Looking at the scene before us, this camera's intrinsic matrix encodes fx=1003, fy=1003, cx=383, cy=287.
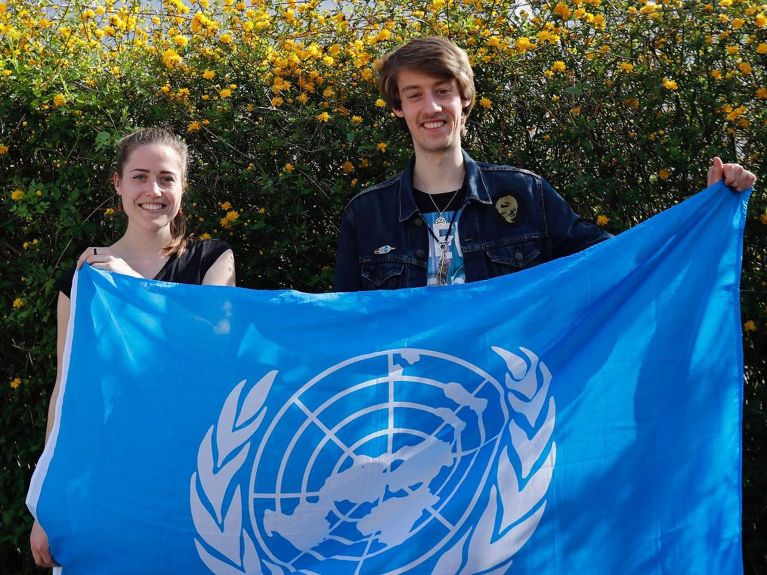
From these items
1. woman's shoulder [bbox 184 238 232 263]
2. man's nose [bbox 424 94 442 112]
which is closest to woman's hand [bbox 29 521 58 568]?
woman's shoulder [bbox 184 238 232 263]

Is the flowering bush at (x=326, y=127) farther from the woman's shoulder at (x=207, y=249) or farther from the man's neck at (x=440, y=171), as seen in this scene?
the man's neck at (x=440, y=171)

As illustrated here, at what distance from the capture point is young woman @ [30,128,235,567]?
3.39 meters

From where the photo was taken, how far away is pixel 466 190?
3.33 meters

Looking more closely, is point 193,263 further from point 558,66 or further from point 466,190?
point 558,66

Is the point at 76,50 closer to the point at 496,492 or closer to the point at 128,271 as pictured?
the point at 128,271

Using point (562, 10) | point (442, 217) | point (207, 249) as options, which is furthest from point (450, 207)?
point (562, 10)

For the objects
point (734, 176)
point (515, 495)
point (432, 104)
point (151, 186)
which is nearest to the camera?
point (515, 495)

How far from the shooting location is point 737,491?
3043mm

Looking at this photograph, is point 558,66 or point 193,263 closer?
point 193,263

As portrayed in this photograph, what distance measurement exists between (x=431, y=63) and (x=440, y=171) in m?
0.35

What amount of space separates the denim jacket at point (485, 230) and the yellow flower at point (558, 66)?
0.81m

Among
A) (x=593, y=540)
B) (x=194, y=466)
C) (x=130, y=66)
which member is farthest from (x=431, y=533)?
(x=130, y=66)

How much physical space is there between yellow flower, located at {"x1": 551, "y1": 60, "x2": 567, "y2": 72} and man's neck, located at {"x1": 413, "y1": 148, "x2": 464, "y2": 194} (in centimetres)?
88

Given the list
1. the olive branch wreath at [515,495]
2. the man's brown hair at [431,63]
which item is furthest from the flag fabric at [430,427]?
the man's brown hair at [431,63]
